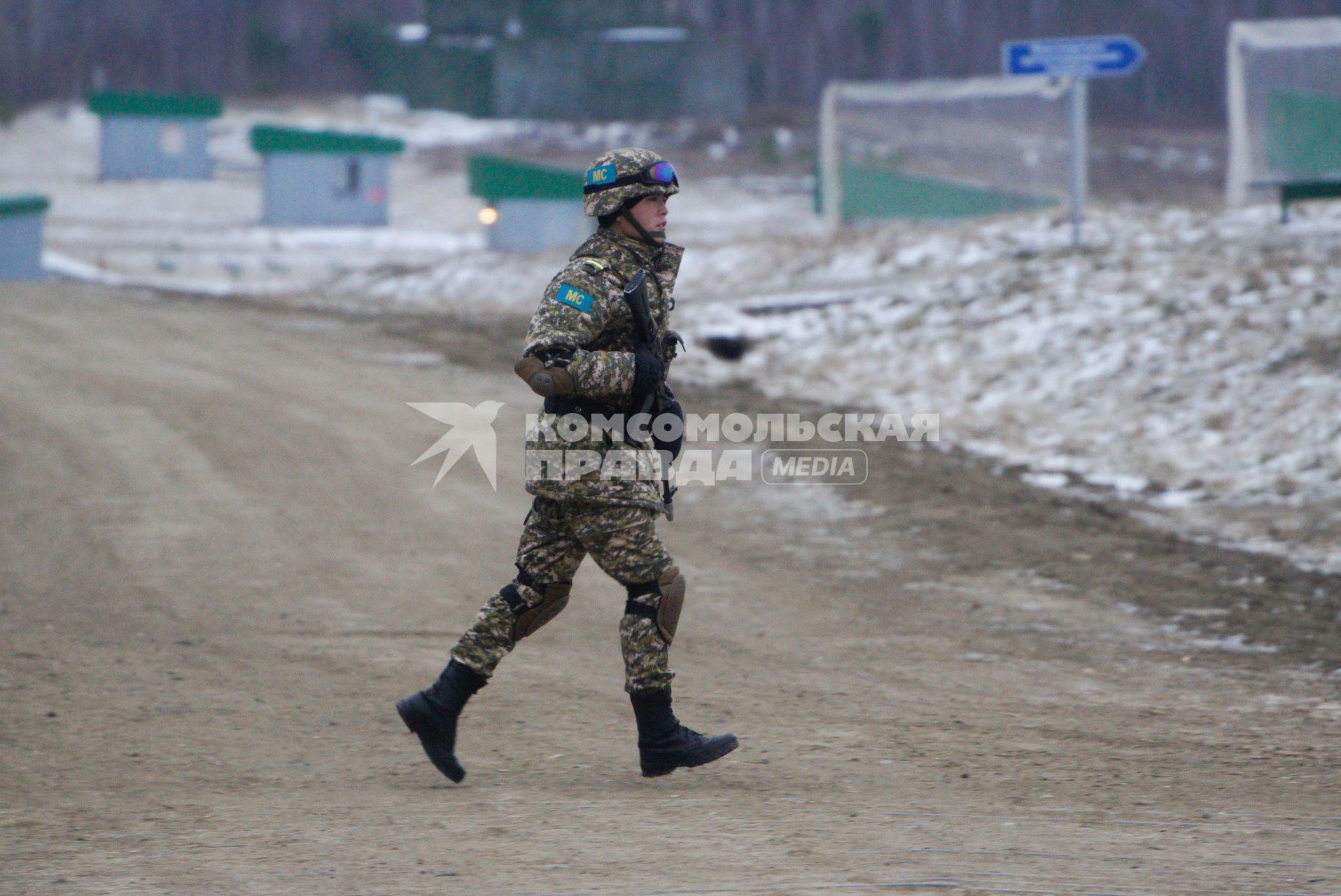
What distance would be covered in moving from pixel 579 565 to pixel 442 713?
66cm

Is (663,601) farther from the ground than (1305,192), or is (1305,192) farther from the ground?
(1305,192)

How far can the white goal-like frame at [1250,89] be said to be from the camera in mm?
16141

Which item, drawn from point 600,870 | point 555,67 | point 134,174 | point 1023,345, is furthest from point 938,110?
point 555,67

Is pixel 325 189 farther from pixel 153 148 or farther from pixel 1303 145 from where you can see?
pixel 1303 145

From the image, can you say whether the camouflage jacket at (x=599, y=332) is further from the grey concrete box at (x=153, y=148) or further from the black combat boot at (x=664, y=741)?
the grey concrete box at (x=153, y=148)

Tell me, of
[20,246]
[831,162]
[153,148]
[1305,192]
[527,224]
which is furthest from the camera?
[153,148]

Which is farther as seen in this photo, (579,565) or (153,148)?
(153,148)

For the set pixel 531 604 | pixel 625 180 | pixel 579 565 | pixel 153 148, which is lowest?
pixel 531 604

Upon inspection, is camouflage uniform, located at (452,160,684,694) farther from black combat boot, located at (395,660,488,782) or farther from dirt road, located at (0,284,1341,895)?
dirt road, located at (0,284,1341,895)

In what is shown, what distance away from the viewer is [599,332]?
4.41 m

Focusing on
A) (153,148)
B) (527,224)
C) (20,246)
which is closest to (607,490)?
(20,246)

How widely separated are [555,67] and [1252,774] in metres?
54.0

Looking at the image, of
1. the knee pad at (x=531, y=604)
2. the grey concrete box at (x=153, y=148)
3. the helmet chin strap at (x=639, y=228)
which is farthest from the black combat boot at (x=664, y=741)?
the grey concrete box at (x=153, y=148)

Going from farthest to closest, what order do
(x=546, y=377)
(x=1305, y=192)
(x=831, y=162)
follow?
(x=831, y=162), (x=1305, y=192), (x=546, y=377)
